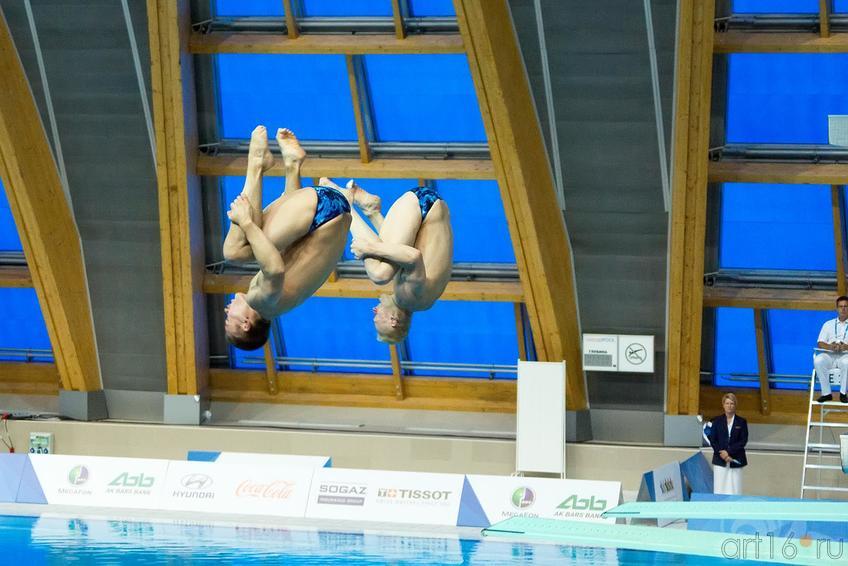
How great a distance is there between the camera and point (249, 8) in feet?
51.0

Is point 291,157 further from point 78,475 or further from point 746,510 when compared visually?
point 78,475

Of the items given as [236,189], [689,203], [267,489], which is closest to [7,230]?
[236,189]

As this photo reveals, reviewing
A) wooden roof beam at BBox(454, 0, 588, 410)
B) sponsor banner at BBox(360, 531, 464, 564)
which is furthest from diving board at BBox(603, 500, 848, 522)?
wooden roof beam at BBox(454, 0, 588, 410)

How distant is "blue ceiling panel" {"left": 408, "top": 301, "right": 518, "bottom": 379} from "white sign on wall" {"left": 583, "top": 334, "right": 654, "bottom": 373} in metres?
1.33

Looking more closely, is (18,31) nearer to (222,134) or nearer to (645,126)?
(222,134)

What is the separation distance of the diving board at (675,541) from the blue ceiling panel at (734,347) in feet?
15.6

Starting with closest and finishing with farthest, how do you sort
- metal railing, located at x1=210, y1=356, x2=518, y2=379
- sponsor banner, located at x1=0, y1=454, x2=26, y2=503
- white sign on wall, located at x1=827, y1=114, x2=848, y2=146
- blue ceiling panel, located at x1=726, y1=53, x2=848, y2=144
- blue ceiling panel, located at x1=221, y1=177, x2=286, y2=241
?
1. white sign on wall, located at x1=827, y1=114, x2=848, y2=146
2. blue ceiling panel, located at x1=726, y1=53, x2=848, y2=144
3. sponsor banner, located at x1=0, y1=454, x2=26, y2=503
4. blue ceiling panel, located at x1=221, y1=177, x2=286, y2=241
5. metal railing, located at x1=210, y1=356, x2=518, y2=379

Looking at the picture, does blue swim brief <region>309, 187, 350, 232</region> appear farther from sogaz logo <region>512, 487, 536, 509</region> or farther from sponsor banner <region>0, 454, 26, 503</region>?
sponsor banner <region>0, 454, 26, 503</region>

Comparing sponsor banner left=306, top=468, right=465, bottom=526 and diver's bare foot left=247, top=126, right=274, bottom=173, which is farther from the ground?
diver's bare foot left=247, top=126, right=274, bottom=173

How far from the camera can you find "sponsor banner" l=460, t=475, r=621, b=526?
509 inches

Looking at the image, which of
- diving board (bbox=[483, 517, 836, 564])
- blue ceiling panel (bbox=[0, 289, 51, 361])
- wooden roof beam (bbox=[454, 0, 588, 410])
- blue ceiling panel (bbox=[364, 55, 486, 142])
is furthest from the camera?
blue ceiling panel (bbox=[0, 289, 51, 361])

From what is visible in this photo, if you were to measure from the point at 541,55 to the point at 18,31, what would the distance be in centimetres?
678

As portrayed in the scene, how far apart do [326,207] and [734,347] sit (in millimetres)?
9961

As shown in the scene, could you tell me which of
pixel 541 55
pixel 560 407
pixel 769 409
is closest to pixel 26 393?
pixel 560 407
